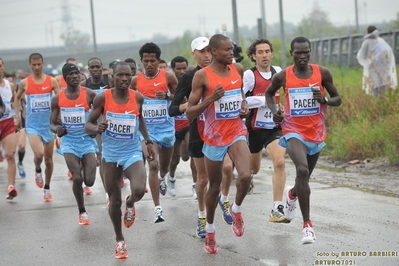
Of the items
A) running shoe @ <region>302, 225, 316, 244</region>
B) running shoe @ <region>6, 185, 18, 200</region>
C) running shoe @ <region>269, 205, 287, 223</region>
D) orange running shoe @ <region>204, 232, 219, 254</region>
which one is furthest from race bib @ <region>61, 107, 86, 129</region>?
Result: running shoe @ <region>302, 225, 316, 244</region>

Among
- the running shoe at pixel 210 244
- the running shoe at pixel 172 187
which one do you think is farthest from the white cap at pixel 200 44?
the running shoe at pixel 172 187

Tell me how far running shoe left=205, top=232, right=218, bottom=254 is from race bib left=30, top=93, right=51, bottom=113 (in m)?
6.42

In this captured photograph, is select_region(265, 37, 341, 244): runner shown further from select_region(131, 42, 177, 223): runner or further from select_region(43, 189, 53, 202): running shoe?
select_region(43, 189, 53, 202): running shoe

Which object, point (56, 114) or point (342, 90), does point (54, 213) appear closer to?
point (56, 114)

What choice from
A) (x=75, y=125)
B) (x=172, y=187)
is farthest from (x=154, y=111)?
(x=172, y=187)

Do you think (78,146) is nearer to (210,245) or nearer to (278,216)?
(278,216)

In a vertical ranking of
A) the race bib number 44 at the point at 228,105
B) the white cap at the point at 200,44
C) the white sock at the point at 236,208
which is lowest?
the white sock at the point at 236,208

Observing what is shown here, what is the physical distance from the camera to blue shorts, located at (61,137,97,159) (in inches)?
452

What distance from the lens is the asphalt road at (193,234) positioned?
27.2ft

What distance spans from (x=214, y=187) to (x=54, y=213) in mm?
4076

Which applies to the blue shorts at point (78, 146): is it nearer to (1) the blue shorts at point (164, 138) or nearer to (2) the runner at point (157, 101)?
(1) the blue shorts at point (164, 138)

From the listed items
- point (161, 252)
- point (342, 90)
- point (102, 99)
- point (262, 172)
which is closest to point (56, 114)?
point (102, 99)

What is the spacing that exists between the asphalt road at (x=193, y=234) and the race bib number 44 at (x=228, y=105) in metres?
1.42

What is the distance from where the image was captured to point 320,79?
29.8 ft
